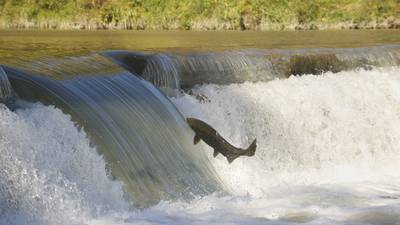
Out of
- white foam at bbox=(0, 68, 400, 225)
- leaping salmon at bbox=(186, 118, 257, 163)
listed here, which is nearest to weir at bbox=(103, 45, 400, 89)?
white foam at bbox=(0, 68, 400, 225)

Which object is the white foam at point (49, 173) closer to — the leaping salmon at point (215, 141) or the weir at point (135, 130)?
the weir at point (135, 130)

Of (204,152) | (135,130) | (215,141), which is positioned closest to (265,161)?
(204,152)

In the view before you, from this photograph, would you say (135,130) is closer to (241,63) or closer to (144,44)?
(241,63)

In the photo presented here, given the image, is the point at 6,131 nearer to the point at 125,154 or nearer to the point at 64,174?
the point at 64,174

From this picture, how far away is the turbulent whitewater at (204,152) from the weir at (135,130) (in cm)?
2

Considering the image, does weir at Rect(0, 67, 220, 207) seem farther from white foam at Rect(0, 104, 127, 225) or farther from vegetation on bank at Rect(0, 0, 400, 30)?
vegetation on bank at Rect(0, 0, 400, 30)

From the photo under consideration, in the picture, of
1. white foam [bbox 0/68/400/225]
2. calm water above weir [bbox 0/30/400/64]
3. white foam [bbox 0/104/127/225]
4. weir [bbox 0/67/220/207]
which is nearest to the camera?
white foam [bbox 0/104/127/225]

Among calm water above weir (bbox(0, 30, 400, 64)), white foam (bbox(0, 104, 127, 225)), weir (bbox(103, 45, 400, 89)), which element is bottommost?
white foam (bbox(0, 104, 127, 225))

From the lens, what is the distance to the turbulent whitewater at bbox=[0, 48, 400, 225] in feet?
26.1

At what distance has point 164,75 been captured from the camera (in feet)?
39.3

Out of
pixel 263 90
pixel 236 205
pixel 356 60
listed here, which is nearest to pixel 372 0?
pixel 356 60

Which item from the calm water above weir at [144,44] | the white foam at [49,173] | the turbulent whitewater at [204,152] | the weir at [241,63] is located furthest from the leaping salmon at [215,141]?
the calm water above weir at [144,44]

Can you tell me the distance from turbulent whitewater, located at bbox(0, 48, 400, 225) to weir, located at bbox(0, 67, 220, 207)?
18 mm

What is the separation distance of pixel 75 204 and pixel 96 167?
593 mm
